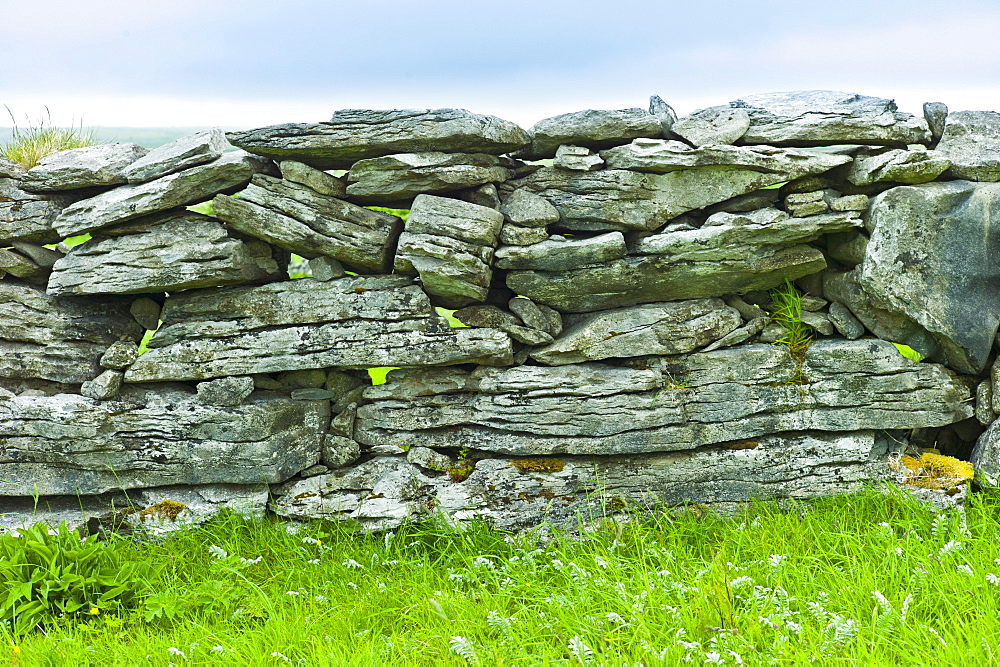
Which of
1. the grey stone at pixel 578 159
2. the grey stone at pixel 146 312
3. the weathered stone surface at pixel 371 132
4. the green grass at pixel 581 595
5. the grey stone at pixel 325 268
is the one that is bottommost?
the green grass at pixel 581 595

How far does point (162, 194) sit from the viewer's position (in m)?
7.12

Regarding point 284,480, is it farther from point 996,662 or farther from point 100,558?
point 996,662

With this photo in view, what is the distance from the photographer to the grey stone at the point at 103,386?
7.37 m

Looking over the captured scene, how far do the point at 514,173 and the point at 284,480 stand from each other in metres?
4.25

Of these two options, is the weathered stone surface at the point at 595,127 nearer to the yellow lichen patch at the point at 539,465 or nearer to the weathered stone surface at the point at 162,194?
the weathered stone surface at the point at 162,194

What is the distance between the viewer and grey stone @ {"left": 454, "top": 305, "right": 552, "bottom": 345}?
A: 7.39 meters

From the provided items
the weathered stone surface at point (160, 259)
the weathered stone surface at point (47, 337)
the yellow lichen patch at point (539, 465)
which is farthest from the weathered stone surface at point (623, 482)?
the weathered stone surface at point (47, 337)

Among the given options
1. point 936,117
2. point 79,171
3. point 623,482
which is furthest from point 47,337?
point 936,117

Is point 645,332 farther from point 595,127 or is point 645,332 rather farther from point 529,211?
point 595,127

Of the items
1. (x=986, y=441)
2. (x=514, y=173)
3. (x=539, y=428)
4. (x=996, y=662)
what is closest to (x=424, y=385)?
(x=539, y=428)

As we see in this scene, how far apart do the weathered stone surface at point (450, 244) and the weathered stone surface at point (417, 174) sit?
7.0 inches

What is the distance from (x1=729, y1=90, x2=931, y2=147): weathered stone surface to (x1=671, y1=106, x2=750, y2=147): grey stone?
13 centimetres

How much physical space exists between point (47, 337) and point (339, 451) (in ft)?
11.3

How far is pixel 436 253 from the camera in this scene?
23.0ft
